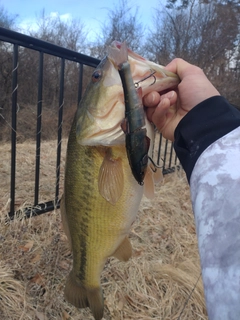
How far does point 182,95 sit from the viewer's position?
1.50 m

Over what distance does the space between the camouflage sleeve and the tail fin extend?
2.36ft

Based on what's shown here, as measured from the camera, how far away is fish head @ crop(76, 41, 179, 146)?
1239mm

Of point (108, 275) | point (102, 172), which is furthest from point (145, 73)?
point (108, 275)

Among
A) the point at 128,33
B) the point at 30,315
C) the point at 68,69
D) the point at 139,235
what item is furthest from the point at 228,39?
the point at 30,315

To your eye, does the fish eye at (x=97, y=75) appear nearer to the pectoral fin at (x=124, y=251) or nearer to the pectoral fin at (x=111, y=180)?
the pectoral fin at (x=111, y=180)

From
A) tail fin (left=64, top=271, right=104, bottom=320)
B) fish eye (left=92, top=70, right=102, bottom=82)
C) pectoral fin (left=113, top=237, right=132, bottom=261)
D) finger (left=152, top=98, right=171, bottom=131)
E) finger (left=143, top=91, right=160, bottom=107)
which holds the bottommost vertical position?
tail fin (left=64, top=271, right=104, bottom=320)

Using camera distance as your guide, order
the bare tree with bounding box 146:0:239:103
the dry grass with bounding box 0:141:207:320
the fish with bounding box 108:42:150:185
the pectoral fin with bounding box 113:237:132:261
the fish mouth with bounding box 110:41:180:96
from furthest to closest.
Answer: the bare tree with bounding box 146:0:239:103
the dry grass with bounding box 0:141:207:320
the pectoral fin with bounding box 113:237:132:261
the fish mouth with bounding box 110:41:180:96
the fish with bounding box 108:42:150:185

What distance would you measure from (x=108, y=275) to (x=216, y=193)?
1.74m

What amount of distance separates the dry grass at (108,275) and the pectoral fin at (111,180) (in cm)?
122

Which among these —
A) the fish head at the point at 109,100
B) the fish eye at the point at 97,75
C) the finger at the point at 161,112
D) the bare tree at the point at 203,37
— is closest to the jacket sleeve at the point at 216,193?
the finger at the point at 161,112

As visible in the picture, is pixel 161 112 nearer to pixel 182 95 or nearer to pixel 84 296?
pixel 182 95

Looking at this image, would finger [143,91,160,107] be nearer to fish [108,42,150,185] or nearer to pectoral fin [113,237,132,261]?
fish [108,42,150,185]

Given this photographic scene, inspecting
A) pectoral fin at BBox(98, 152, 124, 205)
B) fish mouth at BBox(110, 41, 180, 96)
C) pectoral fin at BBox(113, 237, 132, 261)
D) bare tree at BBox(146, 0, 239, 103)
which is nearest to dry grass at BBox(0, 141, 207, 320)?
pectoral fin at BBox(113, 237, 132, 261)

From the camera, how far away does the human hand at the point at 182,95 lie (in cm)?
135
